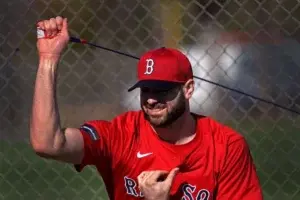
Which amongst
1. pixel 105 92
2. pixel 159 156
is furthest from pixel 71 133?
pixel 105 92

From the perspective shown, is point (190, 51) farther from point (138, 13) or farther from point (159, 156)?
point (159, 156)

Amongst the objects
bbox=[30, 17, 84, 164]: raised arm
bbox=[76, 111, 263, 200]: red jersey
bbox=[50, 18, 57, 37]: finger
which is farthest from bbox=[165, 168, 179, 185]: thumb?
bbox=[50, 18, 57, 37]: finger

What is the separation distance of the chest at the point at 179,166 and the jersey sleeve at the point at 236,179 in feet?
0.16

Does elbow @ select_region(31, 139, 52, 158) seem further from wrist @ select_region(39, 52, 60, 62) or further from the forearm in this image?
wrist @ select_region(39, 52, 60, 62)

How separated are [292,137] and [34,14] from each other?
76.3 inches

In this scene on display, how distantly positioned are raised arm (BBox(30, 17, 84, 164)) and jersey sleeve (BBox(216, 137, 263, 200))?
2.26 ft

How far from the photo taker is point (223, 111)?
5684 mm

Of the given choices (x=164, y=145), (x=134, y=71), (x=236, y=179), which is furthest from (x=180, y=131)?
(x=134, y=71)

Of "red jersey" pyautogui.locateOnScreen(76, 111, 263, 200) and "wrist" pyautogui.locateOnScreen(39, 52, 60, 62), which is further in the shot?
"red jersey" pyautogui.locateOnScreen(76, 111, 263, 200)

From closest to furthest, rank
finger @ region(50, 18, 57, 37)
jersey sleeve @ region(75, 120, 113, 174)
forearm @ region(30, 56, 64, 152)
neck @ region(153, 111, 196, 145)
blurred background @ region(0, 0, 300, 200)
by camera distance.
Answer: forearm @ region(30, 56, 64, 152)
finger @ region(50, 18, 57, 37)
jersey sleeve @ region(75, 120, 113, 174)
neck @ region(153, 111, 196, 145)
blurred background @ region(0, 0, 300, 200)

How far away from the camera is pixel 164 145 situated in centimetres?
364

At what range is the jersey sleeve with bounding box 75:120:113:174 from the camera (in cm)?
350

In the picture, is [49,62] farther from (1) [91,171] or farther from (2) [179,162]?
(1) [91,171]

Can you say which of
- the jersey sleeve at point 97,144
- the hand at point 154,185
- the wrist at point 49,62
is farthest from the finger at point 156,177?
the wrist at point 49,62
